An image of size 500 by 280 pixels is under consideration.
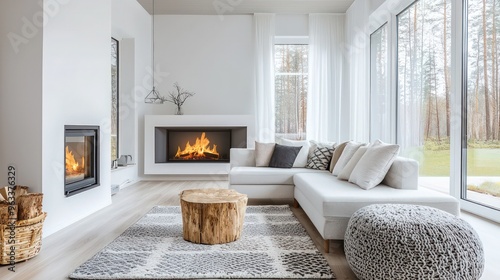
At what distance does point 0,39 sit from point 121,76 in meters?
2.93

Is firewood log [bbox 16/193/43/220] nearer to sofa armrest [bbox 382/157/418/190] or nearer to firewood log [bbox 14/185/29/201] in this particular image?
firewood log [bbox 14/185/29/201]

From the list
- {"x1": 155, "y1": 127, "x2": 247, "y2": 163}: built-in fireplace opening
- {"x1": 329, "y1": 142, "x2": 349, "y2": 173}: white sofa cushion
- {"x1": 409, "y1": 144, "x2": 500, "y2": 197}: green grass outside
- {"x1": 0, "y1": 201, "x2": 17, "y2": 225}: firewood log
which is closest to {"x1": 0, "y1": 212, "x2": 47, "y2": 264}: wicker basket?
{"x1": 0, "y1": 201, "x2": 17, "y2": 225}: firewood log

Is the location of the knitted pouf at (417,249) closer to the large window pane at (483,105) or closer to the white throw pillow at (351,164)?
the white throw pillow at (351,164)

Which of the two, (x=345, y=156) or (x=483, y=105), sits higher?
(x=483, y=105)

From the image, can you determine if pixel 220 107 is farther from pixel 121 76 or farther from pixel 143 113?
pixel 121 76

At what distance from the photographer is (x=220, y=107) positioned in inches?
258

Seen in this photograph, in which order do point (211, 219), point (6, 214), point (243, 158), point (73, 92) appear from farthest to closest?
point (243, 158) → point (73, 92) → point (211, 219) → point (6, 214)

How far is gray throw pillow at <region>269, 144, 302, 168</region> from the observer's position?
4473mm

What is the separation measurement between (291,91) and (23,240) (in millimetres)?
5219

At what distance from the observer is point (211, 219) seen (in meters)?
2.65

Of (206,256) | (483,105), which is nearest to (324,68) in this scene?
(483,105)

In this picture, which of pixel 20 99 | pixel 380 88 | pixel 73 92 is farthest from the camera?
pixel 380 88

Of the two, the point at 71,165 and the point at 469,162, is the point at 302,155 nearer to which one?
the point at 469,162

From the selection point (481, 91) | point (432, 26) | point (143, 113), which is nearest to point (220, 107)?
point (143, 113)
